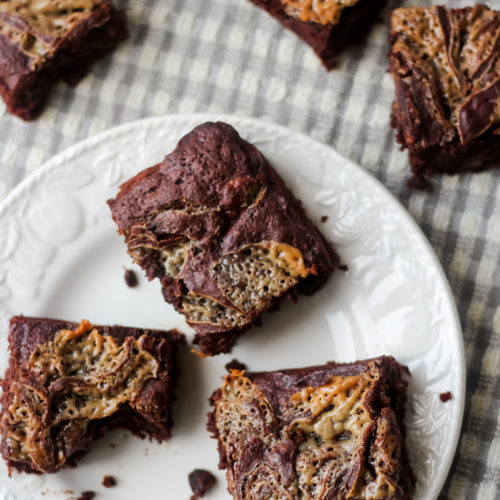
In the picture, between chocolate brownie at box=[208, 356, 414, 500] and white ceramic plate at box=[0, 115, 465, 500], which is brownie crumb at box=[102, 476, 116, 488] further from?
chocolate brownie at box=[208, 356, 414, 500]

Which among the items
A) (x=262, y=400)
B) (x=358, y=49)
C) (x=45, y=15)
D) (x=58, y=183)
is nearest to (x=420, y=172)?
(x=358, y=49)

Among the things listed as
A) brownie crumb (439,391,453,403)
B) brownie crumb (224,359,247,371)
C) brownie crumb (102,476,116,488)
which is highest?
brownie crumb (439,391,453,403)

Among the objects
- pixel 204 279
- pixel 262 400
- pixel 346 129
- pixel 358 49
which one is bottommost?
pixel 262 400

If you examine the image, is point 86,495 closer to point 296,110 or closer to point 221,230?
point 221,230

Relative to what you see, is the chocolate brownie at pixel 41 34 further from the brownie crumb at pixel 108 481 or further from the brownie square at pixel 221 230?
the brownie crumb at pixel 108 481

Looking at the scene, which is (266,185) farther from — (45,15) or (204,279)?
(45,15)

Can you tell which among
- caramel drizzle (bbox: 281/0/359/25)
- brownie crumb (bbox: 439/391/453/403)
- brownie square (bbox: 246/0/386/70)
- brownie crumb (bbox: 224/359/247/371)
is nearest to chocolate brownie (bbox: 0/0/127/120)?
brownie square (bbox: 246/0/386/70)

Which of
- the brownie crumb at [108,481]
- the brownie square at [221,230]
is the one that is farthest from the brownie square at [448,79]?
the brownie crumb at [108,481]

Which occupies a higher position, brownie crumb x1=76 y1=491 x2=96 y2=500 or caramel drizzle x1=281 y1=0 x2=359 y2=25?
caramel drizzle x1=281 y1=0 x2=359 y2=25
